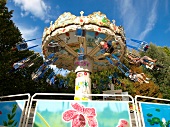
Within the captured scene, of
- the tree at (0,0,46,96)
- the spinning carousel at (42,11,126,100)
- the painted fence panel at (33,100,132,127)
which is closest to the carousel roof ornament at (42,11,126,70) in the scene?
the spinning carousel at (42,11,126,100)

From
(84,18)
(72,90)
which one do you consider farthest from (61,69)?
(72,90)

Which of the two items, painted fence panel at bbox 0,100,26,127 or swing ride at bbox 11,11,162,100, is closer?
painted fence panel at bbox 0,100,26,127

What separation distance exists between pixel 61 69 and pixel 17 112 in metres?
12.1

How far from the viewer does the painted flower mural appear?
6.45m

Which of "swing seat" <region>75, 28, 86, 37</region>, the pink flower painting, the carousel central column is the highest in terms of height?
"swing seat" <region>75, 28, 86, 37</region>

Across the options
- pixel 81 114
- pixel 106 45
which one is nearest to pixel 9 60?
pixel 106 45

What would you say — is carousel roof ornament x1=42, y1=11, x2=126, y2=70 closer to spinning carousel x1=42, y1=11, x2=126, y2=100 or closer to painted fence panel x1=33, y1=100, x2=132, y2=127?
spinning carousel x1=42, y1=11, x2=126, y2=100

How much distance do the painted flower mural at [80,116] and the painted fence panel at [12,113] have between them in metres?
1.54

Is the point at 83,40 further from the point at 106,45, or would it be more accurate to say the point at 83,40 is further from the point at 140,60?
the point at 140,60

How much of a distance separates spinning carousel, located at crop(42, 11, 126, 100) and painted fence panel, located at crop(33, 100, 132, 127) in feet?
18.7

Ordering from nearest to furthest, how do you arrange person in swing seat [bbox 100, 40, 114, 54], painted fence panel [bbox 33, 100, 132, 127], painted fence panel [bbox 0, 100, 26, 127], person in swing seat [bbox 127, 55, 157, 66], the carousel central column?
painted fence panel [bbox 33, 100, 132, 127] < painted fence panel [bbox 0, 100, 26, 127] < person in swing seat [bbox 100, 40, 114, 54] < person in swing seat [bbox 127, 55, 157, 66] < the carousel central column

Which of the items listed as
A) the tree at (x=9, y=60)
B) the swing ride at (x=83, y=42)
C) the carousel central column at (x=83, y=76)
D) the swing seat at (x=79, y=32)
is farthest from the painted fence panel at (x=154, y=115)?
the tree at (x=9, y=60)

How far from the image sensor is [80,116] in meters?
6.62

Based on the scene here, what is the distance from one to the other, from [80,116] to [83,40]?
26.1 feet
